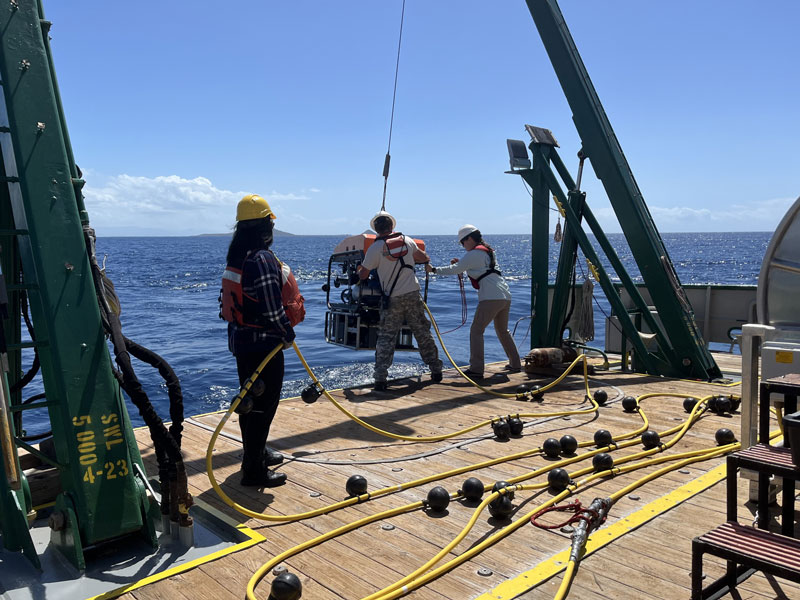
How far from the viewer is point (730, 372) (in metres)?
9.88

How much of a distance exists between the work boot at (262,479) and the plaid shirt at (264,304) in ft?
2.99

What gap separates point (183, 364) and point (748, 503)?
47.3ft

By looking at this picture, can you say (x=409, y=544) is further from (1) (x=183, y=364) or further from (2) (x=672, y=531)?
(1) (x=183, y=364)

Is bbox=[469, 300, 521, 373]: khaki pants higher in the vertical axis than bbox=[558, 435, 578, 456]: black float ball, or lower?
higher

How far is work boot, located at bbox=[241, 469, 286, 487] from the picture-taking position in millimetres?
4902

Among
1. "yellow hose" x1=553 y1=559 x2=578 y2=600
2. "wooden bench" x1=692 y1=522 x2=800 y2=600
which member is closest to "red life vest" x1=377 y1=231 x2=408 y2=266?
"yellow hose" x1=553 y1=559 x2=578 y2=600

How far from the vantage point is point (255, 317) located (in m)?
4.69

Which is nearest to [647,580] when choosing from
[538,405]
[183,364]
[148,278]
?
[538,405]

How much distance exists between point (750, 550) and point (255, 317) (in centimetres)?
324

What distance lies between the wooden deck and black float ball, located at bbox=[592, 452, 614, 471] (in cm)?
13

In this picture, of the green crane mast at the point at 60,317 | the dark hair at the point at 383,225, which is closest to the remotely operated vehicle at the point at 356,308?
the dark hair at the point at 383,225

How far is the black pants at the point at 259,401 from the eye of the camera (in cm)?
479

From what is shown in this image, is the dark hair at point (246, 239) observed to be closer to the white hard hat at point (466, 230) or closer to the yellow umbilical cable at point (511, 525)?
the yellow umbilical cable at point (511, 525)

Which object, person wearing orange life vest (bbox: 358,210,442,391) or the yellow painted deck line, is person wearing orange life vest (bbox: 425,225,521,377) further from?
the yellow painted deck line
